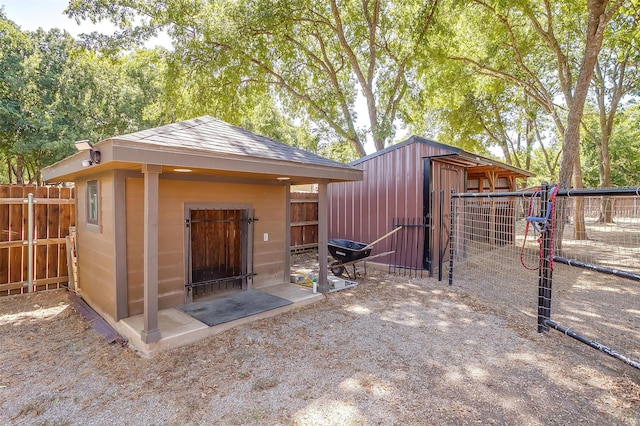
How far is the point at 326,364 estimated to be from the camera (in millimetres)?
3137

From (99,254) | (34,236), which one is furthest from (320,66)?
(99,254)

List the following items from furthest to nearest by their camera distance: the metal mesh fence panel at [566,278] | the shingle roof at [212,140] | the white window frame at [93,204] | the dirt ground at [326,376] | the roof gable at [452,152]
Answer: the roof gable at [452,152] < the white window frame at [93,204] < the metal mesh fence panel at [566,278] < the shingle roof at [212,140] < the dirt ground at [326,376]

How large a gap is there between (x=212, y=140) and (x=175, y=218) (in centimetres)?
119

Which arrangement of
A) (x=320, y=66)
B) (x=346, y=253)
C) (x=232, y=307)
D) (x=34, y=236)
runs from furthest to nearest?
(x=320, y=66) < (x=346, y=253) < (x=34, y=236) < (x=232, y=307)

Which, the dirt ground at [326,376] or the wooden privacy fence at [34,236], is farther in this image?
the wooden privacy fence at [34,236]

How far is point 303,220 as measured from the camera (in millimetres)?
9164

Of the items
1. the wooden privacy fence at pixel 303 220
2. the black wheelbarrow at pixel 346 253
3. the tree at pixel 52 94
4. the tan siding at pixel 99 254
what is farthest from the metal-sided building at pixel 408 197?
the tree at pixel 52 94

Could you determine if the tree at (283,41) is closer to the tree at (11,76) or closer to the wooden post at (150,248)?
the tree at (11,76)

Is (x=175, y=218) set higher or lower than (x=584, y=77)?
lower

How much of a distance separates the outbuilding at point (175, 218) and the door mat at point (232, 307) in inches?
7.0

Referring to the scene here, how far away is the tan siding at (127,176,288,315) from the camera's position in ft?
13.0

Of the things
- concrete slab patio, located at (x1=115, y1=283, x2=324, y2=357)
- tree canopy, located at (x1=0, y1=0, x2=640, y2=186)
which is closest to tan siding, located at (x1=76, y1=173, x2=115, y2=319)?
concrete slab patio, located at (x1=115, y1=283, x2=324, y2=357)

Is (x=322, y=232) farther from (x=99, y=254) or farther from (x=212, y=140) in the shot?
(x=99, y=254)

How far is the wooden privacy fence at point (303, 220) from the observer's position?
8938 mm
